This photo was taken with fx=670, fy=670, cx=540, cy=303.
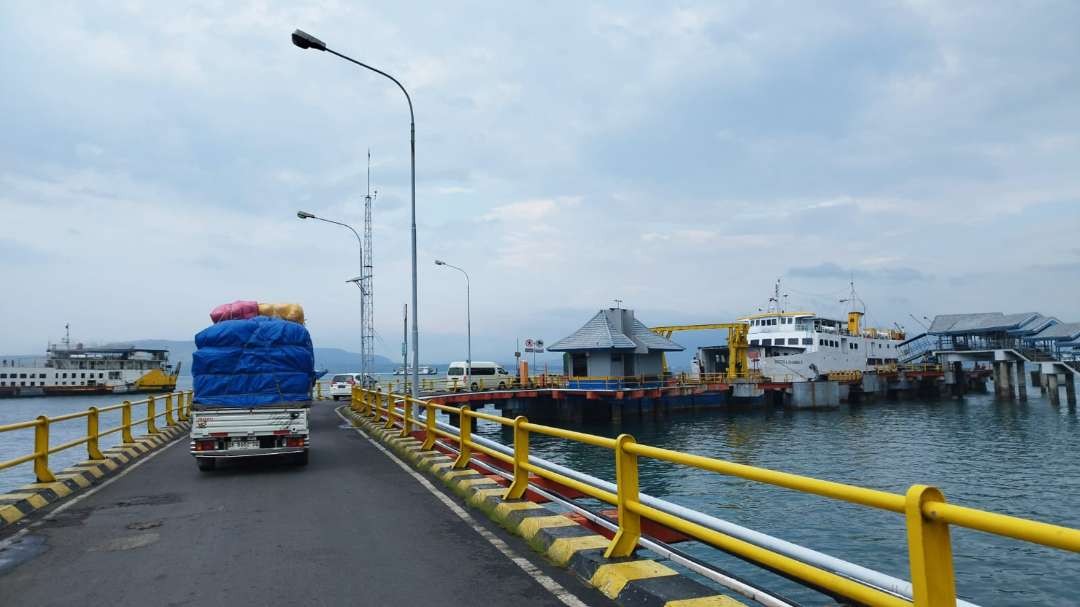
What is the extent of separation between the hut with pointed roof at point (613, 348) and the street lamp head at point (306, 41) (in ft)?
95.3

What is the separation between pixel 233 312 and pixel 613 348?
28.8m

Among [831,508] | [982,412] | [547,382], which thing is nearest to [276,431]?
[831,508]

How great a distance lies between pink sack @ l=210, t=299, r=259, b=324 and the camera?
1659 cm

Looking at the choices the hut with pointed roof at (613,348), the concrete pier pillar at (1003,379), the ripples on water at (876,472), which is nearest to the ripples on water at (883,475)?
the ripples on water at (876,472)

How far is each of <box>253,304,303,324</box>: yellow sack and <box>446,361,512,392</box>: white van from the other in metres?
27.7

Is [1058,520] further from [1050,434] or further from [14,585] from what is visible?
[1050,434]

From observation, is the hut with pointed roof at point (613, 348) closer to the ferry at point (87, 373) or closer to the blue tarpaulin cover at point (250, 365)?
the blue tarpaulin cover at point (250, 365)

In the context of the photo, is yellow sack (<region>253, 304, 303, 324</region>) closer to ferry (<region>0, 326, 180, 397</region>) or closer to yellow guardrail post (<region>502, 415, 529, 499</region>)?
yellow guardrail post (<region>502, 415, 529, 499</region>)

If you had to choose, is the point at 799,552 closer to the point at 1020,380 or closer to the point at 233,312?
the point at 233,312

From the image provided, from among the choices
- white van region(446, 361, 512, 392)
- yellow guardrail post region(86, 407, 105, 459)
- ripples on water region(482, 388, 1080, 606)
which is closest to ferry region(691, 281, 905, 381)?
ripples on water region(482, 388, 1080, 606)

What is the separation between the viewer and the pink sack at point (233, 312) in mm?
16594

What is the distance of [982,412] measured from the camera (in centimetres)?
4728

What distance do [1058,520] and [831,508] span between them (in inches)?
189

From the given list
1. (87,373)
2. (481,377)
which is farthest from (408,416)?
(87,373)
